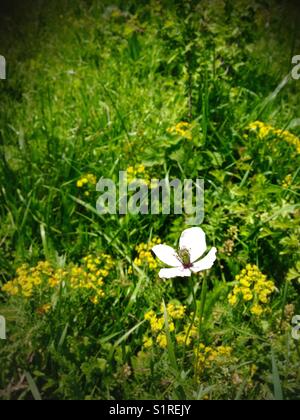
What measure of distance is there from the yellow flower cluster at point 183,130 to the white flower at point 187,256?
697mm

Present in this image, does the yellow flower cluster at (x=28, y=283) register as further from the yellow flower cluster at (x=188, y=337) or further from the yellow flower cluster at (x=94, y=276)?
the yellow flower cluster at (x=188, y=337)

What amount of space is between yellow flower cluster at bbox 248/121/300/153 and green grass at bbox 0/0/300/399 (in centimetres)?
2

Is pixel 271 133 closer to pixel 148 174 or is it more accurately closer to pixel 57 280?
pixel 148 174

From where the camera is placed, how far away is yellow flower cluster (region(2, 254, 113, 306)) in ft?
5.39

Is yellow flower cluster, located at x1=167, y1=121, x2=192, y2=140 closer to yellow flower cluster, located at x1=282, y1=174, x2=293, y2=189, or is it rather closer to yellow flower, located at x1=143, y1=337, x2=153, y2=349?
yellow flower cluster, located at x1=282, y1=174, x2=293, y2=189

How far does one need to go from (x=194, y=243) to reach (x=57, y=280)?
0.54 meters

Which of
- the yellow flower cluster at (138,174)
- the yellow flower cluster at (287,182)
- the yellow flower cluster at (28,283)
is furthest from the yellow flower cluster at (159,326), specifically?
the yellow flower cluster at (287,182)

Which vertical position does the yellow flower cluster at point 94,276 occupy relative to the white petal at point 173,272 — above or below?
below

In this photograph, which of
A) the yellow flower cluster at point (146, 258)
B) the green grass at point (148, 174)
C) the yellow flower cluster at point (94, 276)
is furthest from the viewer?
the yellow flower cluster at point (146, 258)

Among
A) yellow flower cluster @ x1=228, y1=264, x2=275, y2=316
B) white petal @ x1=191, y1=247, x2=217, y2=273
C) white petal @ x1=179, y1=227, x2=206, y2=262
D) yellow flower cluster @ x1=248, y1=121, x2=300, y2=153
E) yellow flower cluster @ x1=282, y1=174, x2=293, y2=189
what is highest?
yellow flower cluster @ x1=248, y1=121, x2=300, y2=153

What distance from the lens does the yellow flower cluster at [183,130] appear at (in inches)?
82.6

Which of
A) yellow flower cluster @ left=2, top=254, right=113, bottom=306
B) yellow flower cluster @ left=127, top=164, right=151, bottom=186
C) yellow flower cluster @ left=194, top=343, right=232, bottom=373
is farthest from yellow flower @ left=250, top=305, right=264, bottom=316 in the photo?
yellow flower cluster @ left=127, top=164, right=151, bottom=186

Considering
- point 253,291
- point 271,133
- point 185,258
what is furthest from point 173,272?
point 271,133

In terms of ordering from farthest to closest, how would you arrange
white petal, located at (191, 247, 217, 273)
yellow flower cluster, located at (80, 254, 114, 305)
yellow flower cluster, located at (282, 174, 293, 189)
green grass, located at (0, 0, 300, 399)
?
1. yellow flower cluster, located at (282, 174, 293, 189)
2. yellow flower cluster, located at (80, 254, 114, 305)
3. green grass, located at (0, 0, 300, 399)
4. white petal, located at (191, 247, 217, 273)
